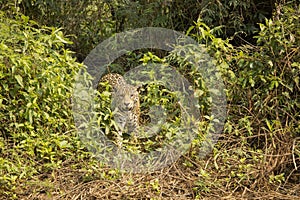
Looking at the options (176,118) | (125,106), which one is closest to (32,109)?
(125,106)

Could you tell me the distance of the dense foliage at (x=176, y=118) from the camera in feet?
14.0

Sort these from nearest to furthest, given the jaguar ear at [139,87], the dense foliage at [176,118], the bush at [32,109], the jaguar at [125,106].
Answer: the dense foliage at [176,118] → the bush at [32,109] → the jaguar at [125,106] → the jaguar ear at [139,87]

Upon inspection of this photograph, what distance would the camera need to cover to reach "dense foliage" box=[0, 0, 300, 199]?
4.26 m

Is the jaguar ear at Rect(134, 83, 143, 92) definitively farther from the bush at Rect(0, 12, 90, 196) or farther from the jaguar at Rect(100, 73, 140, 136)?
the bush at Rect(0, 12, 90, 196)

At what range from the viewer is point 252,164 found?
446cm

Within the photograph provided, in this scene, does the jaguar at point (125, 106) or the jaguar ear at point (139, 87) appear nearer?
the jaguar at point (125, 106)

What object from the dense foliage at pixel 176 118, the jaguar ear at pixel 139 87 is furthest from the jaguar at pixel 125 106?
the dense foliage at pixel 176 118

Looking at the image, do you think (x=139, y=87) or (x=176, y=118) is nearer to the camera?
(x=176, y=118)

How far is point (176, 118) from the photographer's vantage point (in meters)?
4.68

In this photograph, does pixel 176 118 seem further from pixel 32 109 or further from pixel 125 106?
pixel 32 109

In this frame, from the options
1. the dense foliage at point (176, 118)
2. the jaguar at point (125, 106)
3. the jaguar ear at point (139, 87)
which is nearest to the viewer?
the dense foliage at point (176, 118)

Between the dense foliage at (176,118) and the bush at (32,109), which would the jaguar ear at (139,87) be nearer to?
the dense foliage at (176,118)

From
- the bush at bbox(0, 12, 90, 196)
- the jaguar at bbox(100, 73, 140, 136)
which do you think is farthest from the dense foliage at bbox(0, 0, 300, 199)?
the jaguar at bbox(100, 73, 140, 136)

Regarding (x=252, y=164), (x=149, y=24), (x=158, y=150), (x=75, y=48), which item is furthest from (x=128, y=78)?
(x=252, y=164)
